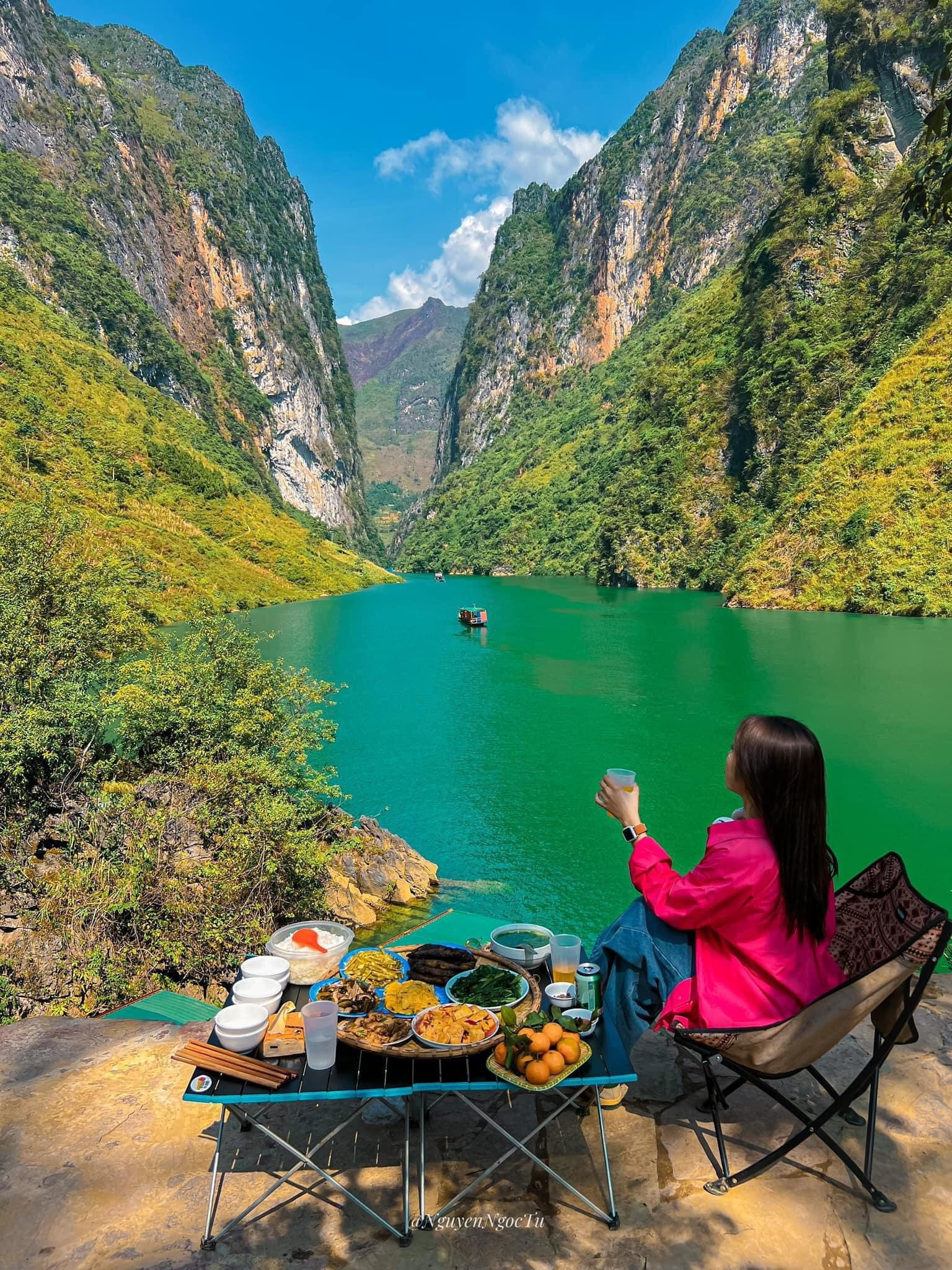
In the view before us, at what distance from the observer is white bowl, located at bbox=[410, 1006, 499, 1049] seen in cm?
259

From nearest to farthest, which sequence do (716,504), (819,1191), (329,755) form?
(819,1191), (329,755), (716,504)

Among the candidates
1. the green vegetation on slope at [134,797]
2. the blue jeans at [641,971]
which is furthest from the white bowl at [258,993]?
the green vegetation on slope at [134,797]

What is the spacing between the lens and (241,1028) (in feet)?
8.69

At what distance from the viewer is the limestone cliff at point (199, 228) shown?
3428 inches

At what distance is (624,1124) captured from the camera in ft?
10.2

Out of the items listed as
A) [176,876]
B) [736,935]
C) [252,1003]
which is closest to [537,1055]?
[736,935]

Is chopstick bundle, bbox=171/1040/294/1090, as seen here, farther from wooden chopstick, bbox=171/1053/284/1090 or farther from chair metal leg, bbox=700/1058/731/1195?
chair metal leg, bbox=700/1058/731/1195

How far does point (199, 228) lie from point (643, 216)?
8462 cm

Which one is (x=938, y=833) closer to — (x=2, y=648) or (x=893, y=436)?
(x=2, y=648)

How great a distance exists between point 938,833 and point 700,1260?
12.8 metres

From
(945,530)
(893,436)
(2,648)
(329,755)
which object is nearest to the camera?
(2,648)

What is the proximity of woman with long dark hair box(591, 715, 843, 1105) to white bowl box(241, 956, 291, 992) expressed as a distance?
1.34 meters

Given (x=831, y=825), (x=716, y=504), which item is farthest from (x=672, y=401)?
(x=831, y=825)

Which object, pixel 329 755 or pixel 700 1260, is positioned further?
pixel 329 755
